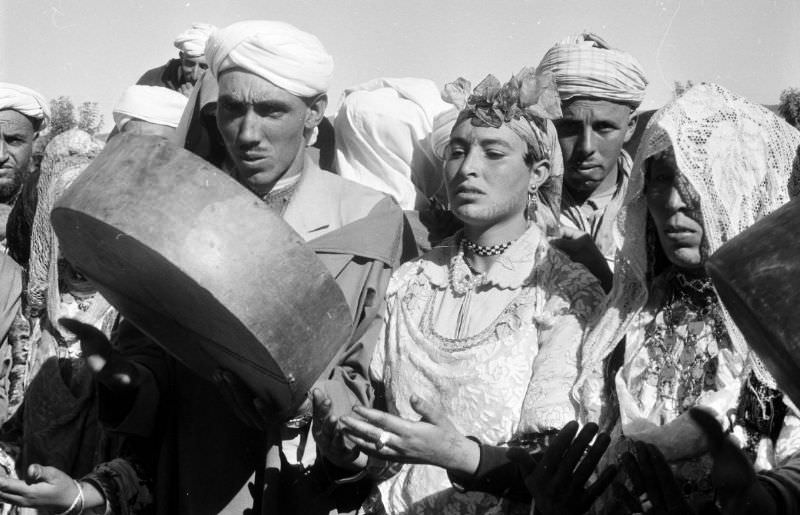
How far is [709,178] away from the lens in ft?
12.1

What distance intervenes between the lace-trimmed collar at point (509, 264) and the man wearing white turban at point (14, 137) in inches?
113

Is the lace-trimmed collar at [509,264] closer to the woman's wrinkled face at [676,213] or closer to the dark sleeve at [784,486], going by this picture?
the woman's wrinkled face at [676,213]

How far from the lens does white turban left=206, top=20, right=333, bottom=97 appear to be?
450 centimetres

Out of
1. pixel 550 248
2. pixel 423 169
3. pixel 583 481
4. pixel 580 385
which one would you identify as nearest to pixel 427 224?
pixel 423 169

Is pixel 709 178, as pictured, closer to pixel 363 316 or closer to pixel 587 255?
pixel 587 255

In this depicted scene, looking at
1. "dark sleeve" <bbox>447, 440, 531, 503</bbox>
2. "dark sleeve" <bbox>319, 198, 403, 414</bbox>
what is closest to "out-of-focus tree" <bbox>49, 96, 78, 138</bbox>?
"dark sleeve" <bbox>319, 198, 403, 414</bbox>

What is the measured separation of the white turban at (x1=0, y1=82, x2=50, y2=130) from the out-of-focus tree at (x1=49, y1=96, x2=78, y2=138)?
2757mm

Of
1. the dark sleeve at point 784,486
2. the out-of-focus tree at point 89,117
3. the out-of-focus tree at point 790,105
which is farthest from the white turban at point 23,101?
the dark sleeve at point 784,486

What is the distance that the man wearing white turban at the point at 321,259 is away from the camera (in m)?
4.19

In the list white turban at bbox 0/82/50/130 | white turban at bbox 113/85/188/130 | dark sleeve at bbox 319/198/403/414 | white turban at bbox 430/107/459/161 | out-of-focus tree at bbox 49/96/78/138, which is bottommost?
out-of-focus tree at bbox 49/96/78/138

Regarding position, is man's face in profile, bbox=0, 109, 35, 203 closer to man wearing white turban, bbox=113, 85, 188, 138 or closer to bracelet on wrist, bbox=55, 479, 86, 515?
man wearing white turban, bbox=113, 85, 188, 138

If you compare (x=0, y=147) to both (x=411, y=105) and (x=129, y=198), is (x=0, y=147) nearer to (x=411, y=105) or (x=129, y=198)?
(x=411, y=105)

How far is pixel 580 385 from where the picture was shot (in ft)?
12.5

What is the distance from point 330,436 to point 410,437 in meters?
0.39
